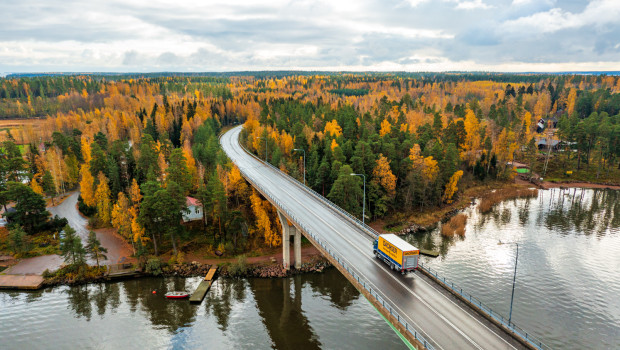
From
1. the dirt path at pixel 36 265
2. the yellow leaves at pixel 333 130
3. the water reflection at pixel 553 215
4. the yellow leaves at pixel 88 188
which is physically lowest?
the dirt path at pixel 36 265

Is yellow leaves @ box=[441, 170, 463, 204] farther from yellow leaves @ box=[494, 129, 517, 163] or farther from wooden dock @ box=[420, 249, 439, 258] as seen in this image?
yellow leaves @ box=[494, 129, 517, 163]

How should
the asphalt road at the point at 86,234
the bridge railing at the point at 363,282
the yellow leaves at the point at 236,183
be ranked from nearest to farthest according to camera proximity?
the bridge railing at the point at 363,282, the asphalt road at the point at 86,234, the yellow leaves at the point at 236,183

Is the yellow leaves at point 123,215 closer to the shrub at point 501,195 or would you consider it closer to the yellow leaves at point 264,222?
the yellow leaves at point 264,222

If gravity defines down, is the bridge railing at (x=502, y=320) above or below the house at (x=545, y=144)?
below

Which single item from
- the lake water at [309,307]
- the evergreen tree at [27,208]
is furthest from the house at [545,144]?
the evergreen tree at [27,208]

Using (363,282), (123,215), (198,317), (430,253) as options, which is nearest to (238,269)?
(198,317)

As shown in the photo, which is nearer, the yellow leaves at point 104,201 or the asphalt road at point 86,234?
the asphalt road at point 86,234
